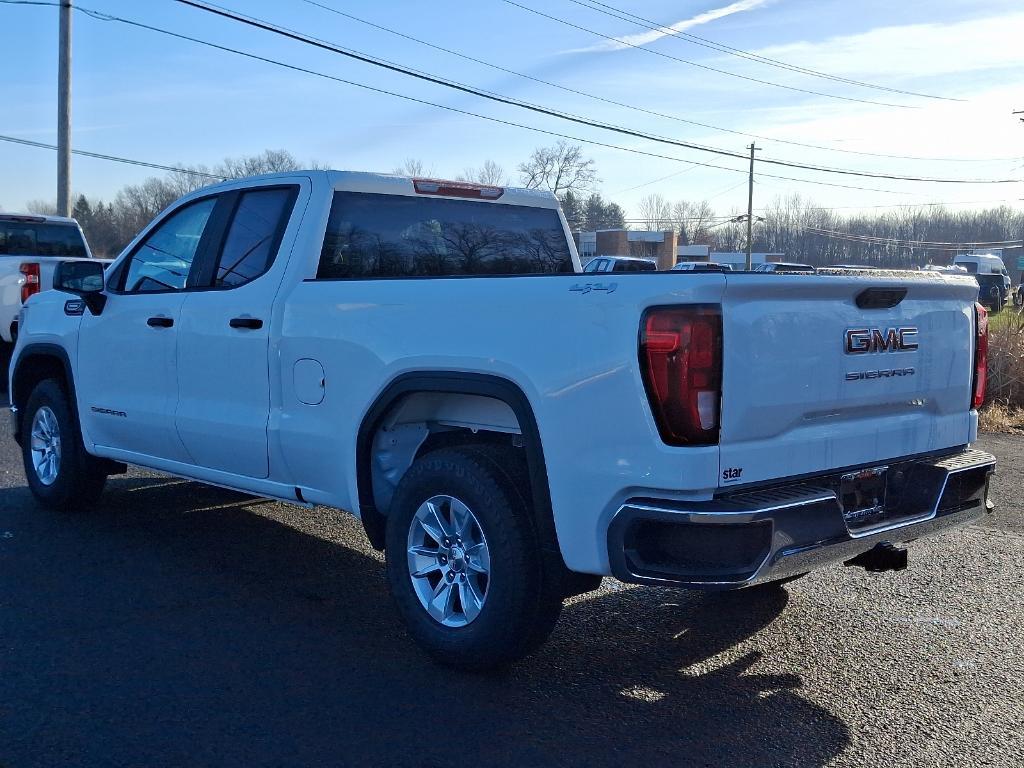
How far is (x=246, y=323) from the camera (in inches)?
205

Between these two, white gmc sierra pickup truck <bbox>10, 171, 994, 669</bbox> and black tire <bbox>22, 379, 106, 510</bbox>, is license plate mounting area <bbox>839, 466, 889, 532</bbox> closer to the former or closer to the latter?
white gmc sierra pickup truck <bbox>10, 171, 994, 669</bbox>

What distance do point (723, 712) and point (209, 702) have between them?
195 cm

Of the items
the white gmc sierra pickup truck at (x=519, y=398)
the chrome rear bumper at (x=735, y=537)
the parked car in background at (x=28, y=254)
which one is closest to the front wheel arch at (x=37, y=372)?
the white gmc sierra pickup truck at (x=519, y=398)

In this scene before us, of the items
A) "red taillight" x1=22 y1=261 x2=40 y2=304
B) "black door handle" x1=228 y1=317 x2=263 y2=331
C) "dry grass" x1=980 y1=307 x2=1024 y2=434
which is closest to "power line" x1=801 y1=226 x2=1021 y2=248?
"dry grass" x1=980 y1=307 x2=1024 y2=434

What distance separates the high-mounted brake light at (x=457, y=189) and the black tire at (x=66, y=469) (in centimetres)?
283

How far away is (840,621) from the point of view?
4965mm

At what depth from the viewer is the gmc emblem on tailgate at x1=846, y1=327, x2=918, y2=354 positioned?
152 inches

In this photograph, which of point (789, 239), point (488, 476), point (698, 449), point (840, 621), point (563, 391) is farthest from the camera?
point (789, 239)

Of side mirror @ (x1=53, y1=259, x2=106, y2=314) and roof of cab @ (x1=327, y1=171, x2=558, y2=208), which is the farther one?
side mirror @ (x1=53, y1=259, x2=106, y2=314)

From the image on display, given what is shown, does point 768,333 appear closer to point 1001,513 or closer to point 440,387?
point 440,387

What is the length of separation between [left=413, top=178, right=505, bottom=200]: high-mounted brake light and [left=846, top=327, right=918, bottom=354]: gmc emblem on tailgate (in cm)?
269

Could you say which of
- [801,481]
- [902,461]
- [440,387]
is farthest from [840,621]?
[440,387]

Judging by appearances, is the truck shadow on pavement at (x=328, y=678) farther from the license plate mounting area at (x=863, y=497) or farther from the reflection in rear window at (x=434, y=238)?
the reflection in rear window at (x=434, y=238)

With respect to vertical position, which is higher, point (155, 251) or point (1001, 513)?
point (155, 251)
